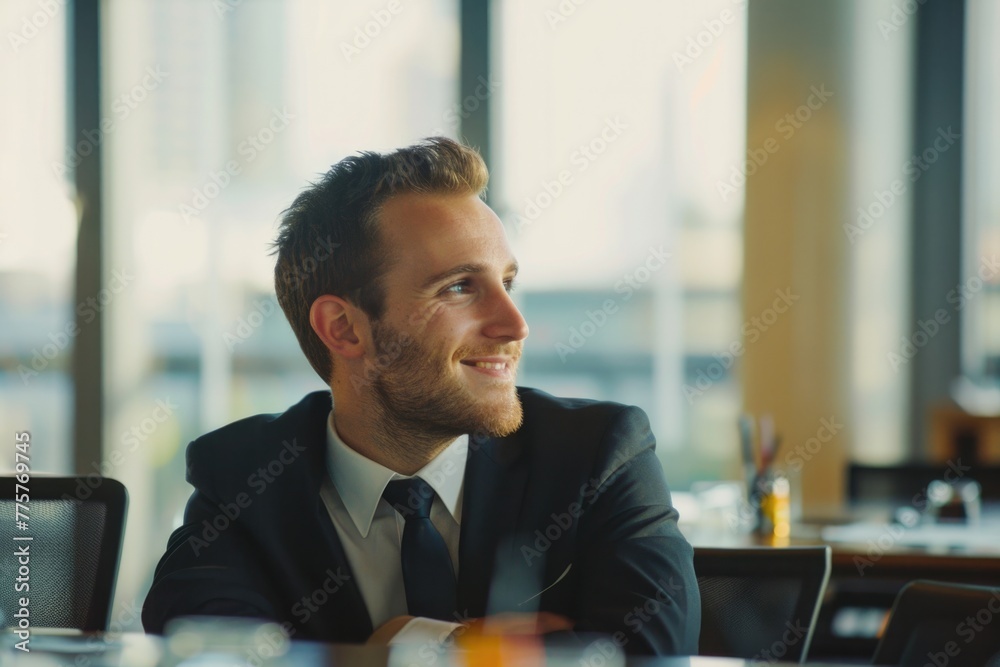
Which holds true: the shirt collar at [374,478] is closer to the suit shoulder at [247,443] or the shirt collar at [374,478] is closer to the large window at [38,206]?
the suit shoulder at [247,443]

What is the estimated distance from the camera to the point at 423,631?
1424 millimetres

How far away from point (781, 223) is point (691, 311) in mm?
614

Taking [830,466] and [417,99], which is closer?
[830,466]

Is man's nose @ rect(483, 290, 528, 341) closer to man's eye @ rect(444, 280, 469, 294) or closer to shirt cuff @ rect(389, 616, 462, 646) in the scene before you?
man's eye @ rect(444, 280, 469, 294)

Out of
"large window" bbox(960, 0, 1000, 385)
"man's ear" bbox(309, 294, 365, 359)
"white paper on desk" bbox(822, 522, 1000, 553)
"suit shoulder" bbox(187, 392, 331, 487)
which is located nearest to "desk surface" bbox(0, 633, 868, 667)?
"suit shoulder" bbox(187, 392, 331, 487)

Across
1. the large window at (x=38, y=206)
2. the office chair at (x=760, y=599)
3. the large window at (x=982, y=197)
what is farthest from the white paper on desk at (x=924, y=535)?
the large window at (x=38, y=206)

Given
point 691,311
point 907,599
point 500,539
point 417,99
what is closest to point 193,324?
point 417,99

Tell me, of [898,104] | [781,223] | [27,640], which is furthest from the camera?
[898,104]

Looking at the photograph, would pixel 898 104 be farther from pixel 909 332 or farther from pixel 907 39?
pixel 909 332

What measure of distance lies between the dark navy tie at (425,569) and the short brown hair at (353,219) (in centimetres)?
36

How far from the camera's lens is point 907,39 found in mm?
4777

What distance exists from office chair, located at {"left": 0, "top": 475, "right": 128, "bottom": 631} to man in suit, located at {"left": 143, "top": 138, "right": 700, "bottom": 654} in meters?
0.33

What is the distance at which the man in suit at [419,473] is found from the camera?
1.57 meters

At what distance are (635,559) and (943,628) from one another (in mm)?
408
